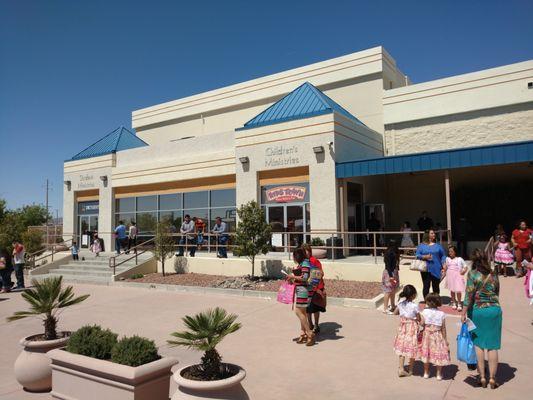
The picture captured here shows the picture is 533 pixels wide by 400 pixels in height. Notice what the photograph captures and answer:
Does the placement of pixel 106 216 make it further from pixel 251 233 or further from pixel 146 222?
pixel 251 233

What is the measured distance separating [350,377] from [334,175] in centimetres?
1132

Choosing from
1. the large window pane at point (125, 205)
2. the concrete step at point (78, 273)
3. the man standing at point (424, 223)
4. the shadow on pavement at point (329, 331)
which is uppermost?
the large window pane at point (125, 205)

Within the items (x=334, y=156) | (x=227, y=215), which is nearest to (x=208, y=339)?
(x=334, y=156)

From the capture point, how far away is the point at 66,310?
467 inches

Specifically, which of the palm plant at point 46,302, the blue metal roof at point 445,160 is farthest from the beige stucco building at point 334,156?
the palm plant at point 46,302

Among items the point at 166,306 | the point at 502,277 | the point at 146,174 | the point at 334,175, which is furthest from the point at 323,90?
the point at 166,306

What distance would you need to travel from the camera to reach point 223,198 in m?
20.5

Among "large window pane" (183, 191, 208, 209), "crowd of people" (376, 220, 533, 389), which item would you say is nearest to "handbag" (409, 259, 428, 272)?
"crowd of people" (376, 220, 533, 389)

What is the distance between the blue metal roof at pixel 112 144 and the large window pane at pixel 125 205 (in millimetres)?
3137

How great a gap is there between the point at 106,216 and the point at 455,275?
20192 millimetres

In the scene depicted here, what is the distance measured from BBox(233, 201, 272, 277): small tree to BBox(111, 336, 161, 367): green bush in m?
9.46

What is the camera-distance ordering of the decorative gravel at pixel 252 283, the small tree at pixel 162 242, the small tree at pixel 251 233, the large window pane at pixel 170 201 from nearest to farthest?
the decorative gravel at pixel 252 283 < the small tree at pixel 251 233 < the small tree at pixel 162 242 < the large window pane at pixel 170 201

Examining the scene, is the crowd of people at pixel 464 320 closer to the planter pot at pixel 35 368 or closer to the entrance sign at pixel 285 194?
the planter pot at pixel 35 368

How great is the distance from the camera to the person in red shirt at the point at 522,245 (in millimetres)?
12953
